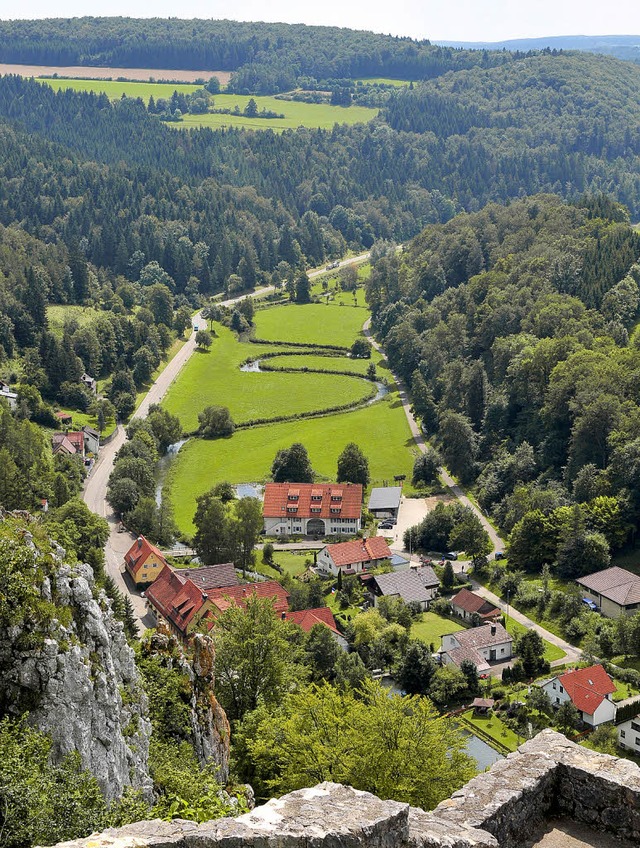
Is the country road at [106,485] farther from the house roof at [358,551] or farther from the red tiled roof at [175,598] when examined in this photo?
the house roof at [358,551]

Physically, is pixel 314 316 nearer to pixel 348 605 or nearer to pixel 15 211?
pixel 15 211

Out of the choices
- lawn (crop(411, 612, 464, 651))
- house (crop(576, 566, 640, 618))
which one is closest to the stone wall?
lawn (crop(411, 612, 464, 651))

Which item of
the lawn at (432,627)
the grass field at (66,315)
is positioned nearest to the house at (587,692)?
the lawn at (432,627)

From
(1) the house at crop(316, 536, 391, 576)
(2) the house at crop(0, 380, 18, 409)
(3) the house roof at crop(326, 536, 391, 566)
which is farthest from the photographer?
(2) the house at crop(0, 380, 18, 409)

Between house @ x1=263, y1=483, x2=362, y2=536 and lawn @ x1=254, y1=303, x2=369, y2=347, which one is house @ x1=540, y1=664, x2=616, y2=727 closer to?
house @ x1=263, y1=483, x2=362, y2=536

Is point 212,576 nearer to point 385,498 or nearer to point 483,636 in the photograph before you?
point 483,636

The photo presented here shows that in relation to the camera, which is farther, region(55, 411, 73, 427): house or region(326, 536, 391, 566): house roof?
region(55, 411, 73, 427): house
